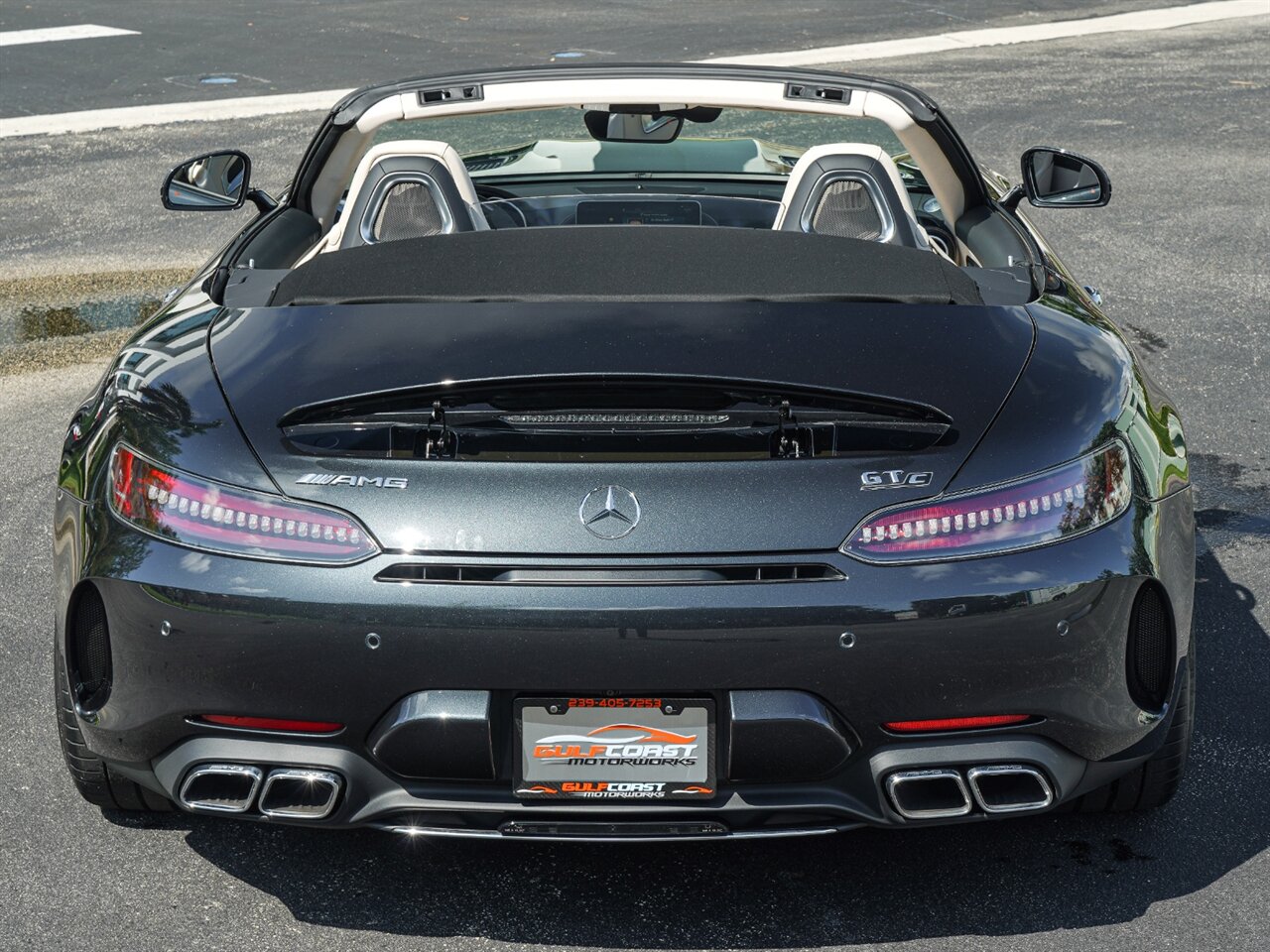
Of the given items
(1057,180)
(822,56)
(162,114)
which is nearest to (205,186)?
(1057,180)

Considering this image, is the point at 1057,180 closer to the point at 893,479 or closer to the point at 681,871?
the point at 893,479

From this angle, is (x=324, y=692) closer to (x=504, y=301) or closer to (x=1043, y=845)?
(x=504, y=301)

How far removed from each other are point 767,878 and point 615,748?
2.18ft

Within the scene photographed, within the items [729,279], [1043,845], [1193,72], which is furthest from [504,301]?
[1193,72]

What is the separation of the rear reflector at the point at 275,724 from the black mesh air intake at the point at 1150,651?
142 centimetres

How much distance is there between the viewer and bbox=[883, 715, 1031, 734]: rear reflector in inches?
110

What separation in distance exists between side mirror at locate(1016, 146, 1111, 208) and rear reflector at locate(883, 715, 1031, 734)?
2128 millimetres

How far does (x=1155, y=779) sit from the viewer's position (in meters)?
3.35

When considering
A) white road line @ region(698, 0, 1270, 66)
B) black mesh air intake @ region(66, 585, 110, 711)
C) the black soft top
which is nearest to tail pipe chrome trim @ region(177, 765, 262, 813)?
black mesh air intake @ region(66, 585, 110, 711)

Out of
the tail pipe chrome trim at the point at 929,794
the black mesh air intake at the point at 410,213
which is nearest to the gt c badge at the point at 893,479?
the tail pipe chrome trim at the point at 929,794

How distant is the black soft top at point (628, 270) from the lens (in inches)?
127

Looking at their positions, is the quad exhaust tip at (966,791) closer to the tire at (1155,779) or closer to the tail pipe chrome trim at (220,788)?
the tire at (1155,779)

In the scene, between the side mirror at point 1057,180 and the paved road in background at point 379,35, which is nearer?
the side mirror at point 1057,180

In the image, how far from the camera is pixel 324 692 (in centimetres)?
277
